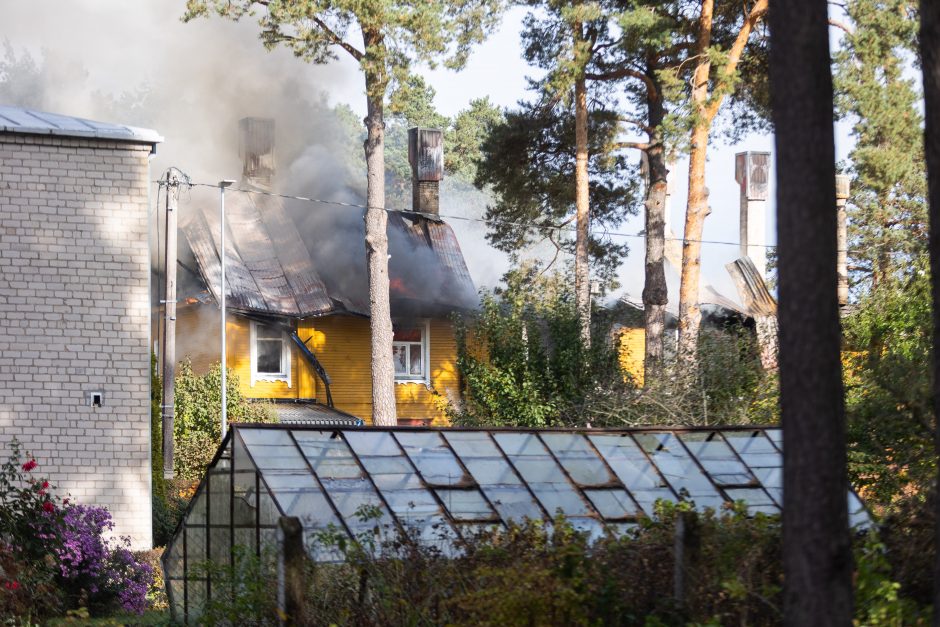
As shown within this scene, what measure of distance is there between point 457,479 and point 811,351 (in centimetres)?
599

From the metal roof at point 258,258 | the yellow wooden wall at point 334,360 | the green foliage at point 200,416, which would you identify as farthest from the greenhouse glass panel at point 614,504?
the metal roof at point 258,258

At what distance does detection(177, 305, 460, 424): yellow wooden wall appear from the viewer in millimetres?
31672

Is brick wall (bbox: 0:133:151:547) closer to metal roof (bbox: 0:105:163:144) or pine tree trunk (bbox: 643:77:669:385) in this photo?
metal roof (bbox: 0:105:163:144)

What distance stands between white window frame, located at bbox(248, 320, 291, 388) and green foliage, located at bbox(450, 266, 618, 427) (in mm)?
6717

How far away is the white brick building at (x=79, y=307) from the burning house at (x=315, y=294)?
1370 centimetres

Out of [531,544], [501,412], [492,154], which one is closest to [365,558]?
[531,544]

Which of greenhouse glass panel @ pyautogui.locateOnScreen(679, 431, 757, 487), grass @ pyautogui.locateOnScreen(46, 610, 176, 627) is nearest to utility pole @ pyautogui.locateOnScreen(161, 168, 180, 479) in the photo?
grass @ pyautogui.locateOnScreen(46, 610, 176, 627)

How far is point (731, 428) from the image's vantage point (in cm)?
1288

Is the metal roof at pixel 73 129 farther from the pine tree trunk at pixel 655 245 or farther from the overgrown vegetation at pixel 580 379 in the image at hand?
the pine tree trunk at pixel 655 245

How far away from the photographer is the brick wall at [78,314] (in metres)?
16.7

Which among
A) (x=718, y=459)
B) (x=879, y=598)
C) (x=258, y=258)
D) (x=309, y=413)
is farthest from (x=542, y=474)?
(x=258, y=258)

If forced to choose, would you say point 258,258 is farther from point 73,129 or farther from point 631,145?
point 73,129

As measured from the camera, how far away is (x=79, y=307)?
16922 millimetres

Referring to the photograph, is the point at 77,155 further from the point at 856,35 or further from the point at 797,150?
the point at 856,35
